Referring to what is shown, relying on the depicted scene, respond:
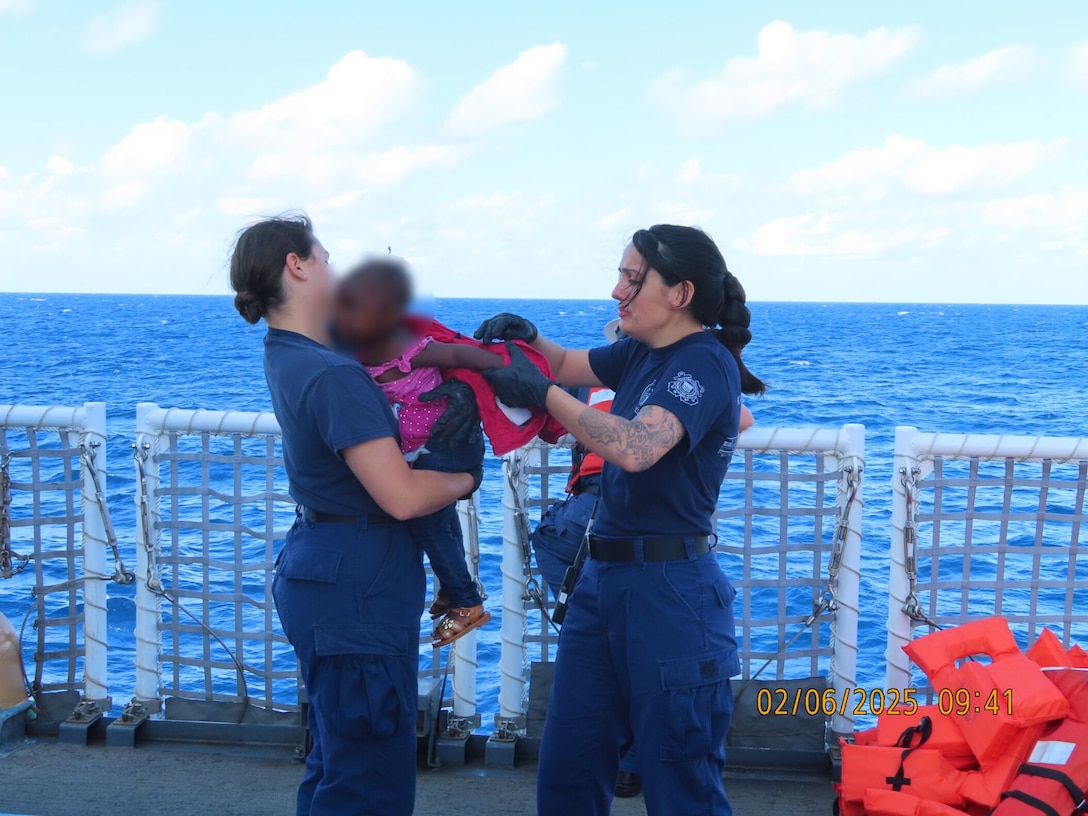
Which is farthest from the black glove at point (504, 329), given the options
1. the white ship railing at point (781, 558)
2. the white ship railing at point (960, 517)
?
the white ship railing at point (960, 517)

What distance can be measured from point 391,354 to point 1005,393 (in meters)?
46.1

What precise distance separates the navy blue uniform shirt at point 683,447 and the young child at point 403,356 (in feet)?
1.43

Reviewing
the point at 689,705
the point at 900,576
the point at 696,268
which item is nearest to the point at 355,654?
the point at 689,705

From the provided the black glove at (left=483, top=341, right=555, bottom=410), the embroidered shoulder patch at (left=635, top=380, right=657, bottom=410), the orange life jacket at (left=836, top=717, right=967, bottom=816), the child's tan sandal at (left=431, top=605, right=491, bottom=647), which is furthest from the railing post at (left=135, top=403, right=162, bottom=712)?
the orange life jacket at (left=836, top=717, right=967, bottom=816)

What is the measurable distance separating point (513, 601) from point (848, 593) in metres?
1.43

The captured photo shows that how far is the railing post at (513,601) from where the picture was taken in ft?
13.5

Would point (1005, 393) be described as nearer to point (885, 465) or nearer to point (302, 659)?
point (885, 465)

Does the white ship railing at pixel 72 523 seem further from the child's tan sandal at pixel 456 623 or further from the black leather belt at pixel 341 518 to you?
the black leather belt at pixel 341 518

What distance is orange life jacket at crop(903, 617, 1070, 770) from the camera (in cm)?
332

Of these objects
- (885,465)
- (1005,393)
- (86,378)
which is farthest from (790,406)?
(86,378)

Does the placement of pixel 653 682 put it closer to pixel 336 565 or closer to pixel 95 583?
pixel 336 565

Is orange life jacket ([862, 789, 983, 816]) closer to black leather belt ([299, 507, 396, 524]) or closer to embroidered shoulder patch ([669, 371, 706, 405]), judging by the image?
embroidered shoulder patch ([669, 371, 706, 405])

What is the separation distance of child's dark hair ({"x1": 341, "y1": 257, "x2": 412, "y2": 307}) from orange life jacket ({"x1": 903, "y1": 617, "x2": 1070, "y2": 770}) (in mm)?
2483

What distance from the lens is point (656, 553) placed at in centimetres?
268
